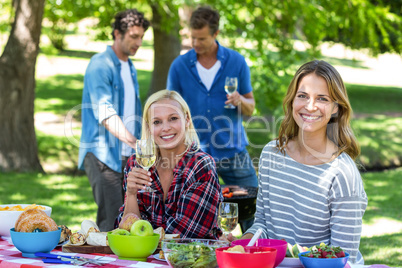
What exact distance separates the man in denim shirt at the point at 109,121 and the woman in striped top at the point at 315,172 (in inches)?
84.0

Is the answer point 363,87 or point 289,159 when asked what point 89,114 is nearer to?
point 289,159

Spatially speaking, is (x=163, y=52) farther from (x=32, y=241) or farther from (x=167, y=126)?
(x=32, y=241)

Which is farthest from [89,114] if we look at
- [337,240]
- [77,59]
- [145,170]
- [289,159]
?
[77,59]

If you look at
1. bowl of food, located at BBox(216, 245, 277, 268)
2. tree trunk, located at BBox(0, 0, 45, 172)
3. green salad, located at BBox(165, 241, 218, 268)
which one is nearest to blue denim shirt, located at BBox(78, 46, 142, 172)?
green salad, located at BBox(165, 241, 218, 268)

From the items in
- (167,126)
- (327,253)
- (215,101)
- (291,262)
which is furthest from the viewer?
(215,101)

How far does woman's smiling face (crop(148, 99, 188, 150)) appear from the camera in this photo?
3.54 meters

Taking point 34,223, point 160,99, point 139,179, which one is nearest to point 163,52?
point 160,99

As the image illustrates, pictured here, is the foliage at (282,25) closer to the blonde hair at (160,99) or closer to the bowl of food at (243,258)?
the blonde hair at (160,99)

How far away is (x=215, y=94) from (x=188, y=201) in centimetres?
238

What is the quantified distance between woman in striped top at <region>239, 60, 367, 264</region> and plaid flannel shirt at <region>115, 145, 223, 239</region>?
1.02 feet

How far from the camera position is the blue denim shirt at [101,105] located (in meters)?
5.17

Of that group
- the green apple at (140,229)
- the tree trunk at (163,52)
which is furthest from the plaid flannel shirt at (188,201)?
the tree trunk at (163,52)

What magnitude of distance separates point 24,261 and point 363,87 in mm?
24786

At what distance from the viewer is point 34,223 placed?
2.80 m
